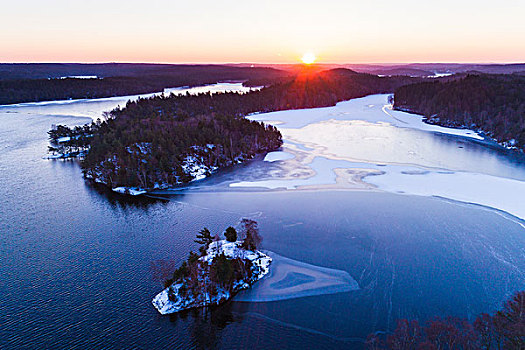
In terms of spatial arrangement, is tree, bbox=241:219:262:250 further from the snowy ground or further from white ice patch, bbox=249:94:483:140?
white ice patch, bbox=249:94:483:140

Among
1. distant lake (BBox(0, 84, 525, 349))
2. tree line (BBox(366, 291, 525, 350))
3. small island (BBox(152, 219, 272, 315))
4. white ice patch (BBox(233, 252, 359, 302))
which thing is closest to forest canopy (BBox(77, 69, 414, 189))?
distant lake (BBox(0, 84, 525, 349))

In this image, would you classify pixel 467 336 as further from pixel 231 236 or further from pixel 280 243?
pixel 231 236

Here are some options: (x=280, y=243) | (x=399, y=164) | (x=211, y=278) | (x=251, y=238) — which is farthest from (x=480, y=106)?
(x=211, y=278)

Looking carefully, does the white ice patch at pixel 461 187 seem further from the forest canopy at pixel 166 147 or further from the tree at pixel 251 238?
the forest canopy at pixel 166 147

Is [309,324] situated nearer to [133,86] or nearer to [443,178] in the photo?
[443,178]

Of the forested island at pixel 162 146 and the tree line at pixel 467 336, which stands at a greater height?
the forested island at pixel 162 146

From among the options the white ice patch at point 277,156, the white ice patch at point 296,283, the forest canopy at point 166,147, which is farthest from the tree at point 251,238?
the white ice patch at point 277,156

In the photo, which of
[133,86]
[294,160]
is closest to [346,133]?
[294,160]
